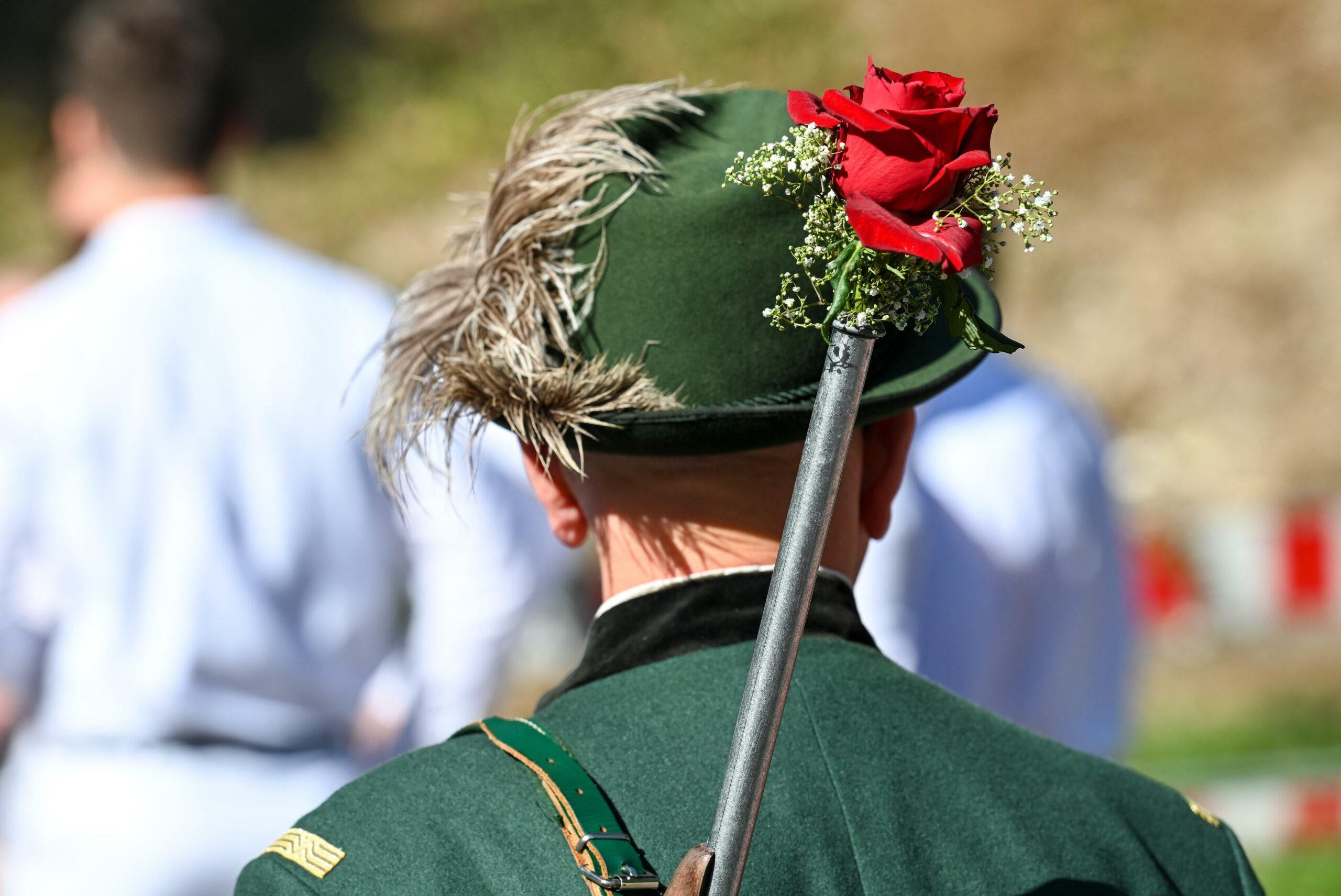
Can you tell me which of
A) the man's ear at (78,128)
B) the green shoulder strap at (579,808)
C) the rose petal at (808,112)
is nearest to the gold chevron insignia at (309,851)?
the green shoulder strap at (579,808)

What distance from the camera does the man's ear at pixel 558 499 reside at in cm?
151

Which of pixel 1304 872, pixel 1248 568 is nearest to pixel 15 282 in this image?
pixel 1304 872

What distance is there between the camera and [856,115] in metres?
1.08

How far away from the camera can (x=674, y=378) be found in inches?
54.9

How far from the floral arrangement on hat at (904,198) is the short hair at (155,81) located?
2340mm

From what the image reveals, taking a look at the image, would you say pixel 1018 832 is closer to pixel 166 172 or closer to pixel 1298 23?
pixel 166 172

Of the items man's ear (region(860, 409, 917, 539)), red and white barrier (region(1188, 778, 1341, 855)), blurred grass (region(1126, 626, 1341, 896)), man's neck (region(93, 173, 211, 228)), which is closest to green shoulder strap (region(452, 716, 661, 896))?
man's ear (region(860, 409, 917, 539))

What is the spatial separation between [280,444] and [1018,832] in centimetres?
191

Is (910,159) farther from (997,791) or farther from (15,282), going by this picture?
(15,282)

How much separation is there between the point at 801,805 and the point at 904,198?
56 cm

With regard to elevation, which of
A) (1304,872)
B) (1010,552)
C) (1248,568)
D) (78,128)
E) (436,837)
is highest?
(78,128)

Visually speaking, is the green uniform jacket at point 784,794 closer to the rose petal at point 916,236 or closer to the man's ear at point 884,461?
the man's ear at point 884,461

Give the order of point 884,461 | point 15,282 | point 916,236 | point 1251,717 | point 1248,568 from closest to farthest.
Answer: point 916,236, point 884,461, point 15,282, point 1251,717, point 1248,568

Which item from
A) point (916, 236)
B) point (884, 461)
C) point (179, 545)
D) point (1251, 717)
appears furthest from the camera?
point (1251, 717)
